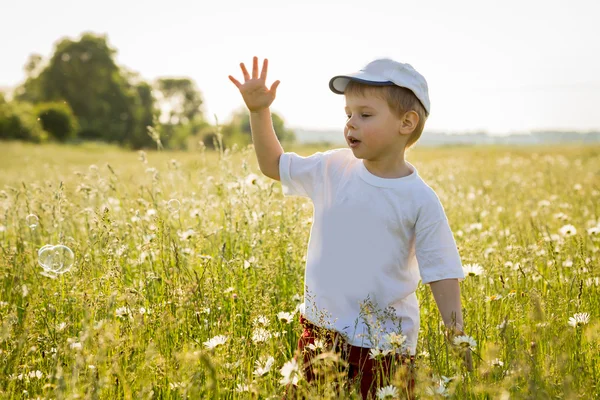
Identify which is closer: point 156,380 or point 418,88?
point 156,380

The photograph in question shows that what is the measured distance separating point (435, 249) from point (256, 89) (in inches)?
46.5

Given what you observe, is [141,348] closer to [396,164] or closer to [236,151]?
[396,164]

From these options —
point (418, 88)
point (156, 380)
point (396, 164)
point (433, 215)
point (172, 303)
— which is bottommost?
point (156, 380)

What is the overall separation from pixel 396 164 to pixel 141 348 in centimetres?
144

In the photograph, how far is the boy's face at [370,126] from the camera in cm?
275

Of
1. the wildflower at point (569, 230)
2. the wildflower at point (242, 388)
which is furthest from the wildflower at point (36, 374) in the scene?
the wildflower at point (569, 230)

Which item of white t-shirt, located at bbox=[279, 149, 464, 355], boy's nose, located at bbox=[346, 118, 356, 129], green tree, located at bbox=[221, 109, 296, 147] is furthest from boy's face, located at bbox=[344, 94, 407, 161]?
green tree, located at bbox=[221, 109, 296, 147]

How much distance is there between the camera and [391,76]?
2701 mm

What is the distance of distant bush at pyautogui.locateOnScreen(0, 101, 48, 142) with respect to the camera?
43594 millimetres

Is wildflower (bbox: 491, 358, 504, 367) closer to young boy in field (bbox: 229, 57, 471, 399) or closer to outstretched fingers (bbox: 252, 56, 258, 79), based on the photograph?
young boy in field (bbox: 229, 57, 471, 399)

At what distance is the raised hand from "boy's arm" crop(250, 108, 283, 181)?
4 centimetres

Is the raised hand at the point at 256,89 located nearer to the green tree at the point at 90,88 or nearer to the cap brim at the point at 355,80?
the cap brim at the point at 355,80

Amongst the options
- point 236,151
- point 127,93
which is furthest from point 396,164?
point 127,93

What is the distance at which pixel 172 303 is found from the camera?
296 centimetres
